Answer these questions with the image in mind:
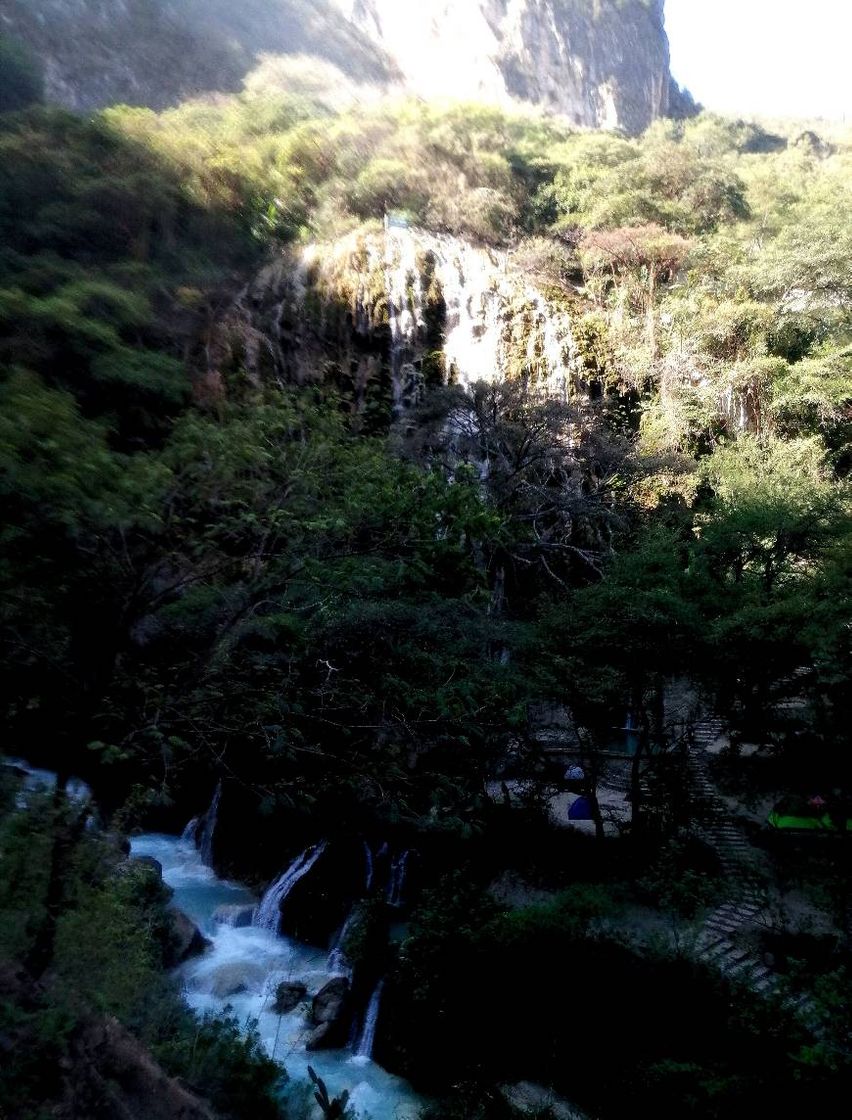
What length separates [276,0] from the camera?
38562mm

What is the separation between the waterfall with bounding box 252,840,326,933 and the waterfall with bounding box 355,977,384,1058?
7.50 ft

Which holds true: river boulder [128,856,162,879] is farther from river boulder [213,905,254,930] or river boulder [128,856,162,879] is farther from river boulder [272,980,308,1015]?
river boulder [272,980,308,1015]

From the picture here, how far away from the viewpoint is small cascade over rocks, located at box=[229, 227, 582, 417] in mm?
16797

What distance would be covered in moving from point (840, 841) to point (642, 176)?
2023cm

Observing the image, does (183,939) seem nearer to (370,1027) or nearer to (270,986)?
(270,986)

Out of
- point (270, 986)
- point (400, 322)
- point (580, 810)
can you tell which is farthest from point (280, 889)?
point (400, 322)

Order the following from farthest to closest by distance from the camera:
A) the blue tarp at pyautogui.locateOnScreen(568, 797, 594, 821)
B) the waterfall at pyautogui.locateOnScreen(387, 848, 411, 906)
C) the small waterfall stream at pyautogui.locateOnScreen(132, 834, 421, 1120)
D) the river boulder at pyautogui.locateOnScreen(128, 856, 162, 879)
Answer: the blue tarp at pyautogui.locateOnScreen(568, 797, 594, 821) → the waterfall at pyautogui.locateOnScreen(387, 848, 411, 906) → the river boulder at pyautogui.locateOnScreen(128, 856, 162, 879) → the small waterfall stream at pyautogui.locateOnScreen(132, 834, 421, 1120)

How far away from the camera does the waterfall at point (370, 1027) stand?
885 centimetres

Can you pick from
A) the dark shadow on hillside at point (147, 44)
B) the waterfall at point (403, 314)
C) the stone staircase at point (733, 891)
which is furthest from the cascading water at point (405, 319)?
the dark shadow on hillside at point (147, 44)

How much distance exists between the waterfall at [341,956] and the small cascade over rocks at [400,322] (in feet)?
35.5

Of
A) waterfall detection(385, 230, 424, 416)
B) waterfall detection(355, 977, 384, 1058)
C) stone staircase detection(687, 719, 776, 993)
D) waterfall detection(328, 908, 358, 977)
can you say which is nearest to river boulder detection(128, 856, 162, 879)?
waterfall detection(328, 908, 358, 977)

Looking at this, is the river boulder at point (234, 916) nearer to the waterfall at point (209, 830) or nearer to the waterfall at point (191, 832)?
the waterfall at point (209, 830)

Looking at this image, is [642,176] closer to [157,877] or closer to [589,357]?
[589,357]

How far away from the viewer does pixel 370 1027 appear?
8992mm
